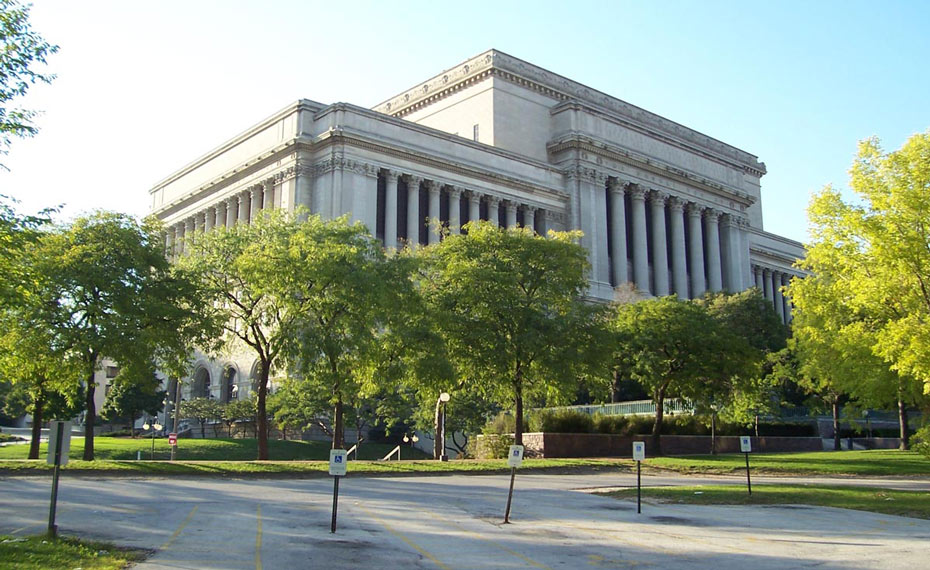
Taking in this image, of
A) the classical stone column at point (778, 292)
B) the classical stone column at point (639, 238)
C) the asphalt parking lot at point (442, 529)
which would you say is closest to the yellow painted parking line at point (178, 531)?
the asphalt parking lot at point (442, 529)

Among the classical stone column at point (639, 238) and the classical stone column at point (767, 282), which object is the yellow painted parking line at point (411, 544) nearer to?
the classical stone column at point (639, 238)

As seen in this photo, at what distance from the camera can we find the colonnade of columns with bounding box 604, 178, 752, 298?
3620 inches

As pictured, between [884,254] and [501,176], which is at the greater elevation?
[501,176]

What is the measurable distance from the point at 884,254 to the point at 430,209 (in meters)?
53.7

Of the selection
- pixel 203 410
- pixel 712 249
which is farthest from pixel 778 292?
pixel 203 410

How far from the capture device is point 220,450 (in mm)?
54188

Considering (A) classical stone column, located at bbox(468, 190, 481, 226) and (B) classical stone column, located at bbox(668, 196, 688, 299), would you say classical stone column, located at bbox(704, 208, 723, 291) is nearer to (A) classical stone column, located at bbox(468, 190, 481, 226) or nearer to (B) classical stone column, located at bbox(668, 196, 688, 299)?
(B) classical stone column, located at bbox(668, 196, 688, 299)

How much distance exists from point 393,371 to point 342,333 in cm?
280

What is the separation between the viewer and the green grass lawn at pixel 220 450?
5194cm

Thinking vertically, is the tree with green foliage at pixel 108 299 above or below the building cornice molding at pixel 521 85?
below

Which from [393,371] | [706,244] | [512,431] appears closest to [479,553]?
[393,371]

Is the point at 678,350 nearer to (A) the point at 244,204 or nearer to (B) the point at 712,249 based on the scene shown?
(A) the point at 244,204

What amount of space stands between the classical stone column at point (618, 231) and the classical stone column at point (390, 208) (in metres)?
25.9

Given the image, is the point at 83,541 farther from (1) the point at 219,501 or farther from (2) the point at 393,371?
(2) the point at 393,371
